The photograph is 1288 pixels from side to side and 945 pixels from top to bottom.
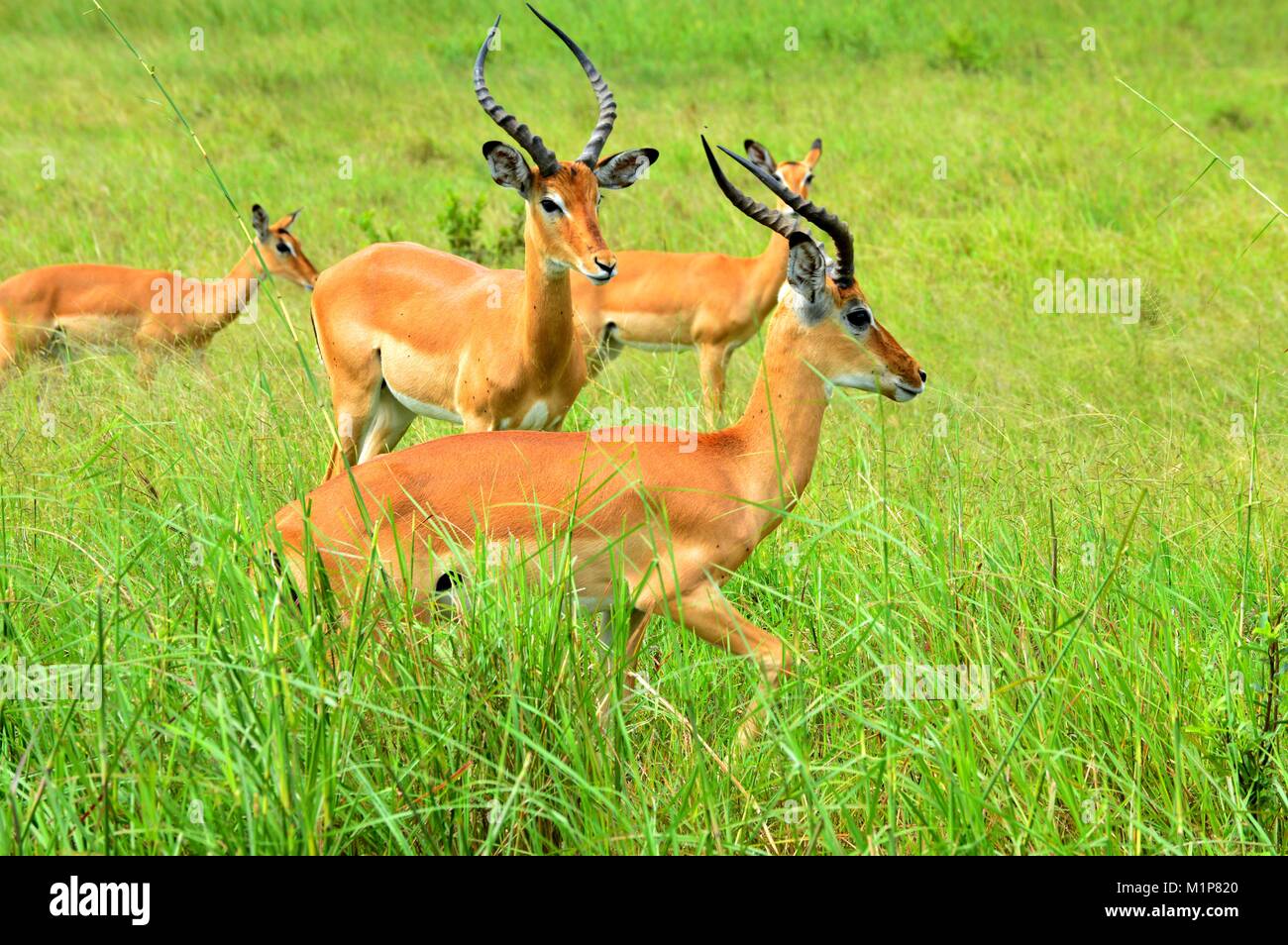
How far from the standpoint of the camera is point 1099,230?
10.3m

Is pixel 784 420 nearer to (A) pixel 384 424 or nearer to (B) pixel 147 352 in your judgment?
(A) pixel 384 424

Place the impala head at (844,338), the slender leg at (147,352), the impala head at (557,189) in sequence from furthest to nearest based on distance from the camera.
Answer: the slender leg at (147,352)
the impala head at (557,189)
the impala head at (844,338)

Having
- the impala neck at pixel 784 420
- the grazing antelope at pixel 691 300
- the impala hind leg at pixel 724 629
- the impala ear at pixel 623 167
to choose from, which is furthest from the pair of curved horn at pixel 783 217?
the grazing antelope at pixel 691 300

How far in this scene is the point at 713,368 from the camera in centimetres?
849

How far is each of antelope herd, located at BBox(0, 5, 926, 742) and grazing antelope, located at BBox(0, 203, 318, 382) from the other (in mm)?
13

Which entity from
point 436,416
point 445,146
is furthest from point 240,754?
point 445,146

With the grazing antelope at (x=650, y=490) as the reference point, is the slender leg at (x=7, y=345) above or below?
above

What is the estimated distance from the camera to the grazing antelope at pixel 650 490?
323cm

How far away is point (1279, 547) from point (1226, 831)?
1.42 metres

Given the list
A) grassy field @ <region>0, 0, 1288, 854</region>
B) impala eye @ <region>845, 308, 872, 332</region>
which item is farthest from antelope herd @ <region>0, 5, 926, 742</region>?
grassy field @ <region>0, 0, 1288, 854</region>

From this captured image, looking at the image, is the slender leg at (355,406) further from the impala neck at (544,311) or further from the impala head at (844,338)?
the impala head at (844,338)

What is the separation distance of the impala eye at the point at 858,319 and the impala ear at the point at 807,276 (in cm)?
6

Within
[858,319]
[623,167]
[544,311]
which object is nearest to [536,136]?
[544,311]
